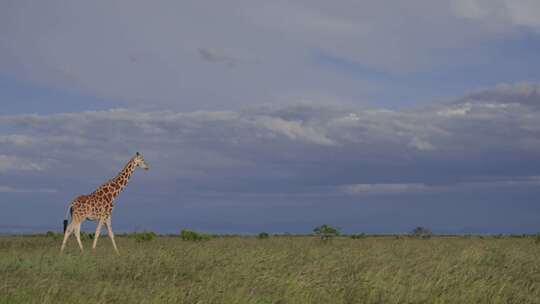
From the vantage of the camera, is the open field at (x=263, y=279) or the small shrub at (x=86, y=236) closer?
the open field at (x=263, y=279)

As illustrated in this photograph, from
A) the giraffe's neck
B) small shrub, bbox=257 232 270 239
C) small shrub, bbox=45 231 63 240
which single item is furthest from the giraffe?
small shrub, bbox=257 232 270 239

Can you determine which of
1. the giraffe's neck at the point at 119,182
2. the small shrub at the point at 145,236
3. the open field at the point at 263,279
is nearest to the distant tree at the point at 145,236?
the small shrub at the point at 145,236

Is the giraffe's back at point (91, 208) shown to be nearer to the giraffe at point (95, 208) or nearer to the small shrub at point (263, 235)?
the giraffe at point (95, 208)

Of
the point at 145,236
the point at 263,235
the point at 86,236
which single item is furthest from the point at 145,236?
the point at 263,235

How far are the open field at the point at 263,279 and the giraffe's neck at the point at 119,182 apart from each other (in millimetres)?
6134

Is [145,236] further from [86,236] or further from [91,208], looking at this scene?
[91,208]

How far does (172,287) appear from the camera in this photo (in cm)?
1203

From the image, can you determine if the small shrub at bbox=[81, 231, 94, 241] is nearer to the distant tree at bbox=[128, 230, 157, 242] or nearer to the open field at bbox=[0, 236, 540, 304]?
the distant tree at bbox=[128, 230, 157, 242]

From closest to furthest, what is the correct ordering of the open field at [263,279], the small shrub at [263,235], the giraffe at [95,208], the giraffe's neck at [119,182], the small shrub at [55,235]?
the open field at [263,279], the giraffe at [95,208], the giraffe's neck at [119,182], the small shrub at [55,235], the small shrub at [263,235]

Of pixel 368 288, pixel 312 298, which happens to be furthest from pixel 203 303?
pixel 368 288

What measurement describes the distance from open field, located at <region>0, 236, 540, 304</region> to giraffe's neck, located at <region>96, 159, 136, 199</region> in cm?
613

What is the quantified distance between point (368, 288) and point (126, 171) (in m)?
13.4

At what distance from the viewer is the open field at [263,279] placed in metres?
11.3

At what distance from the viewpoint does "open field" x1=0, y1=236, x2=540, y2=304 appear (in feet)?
37.1
